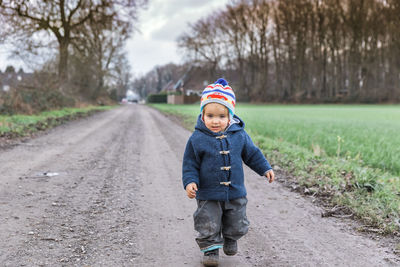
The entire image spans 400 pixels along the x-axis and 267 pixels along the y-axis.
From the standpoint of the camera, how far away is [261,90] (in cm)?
5378

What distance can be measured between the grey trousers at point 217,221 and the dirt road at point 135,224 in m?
0.21

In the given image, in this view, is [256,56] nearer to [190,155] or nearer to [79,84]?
[79,84]

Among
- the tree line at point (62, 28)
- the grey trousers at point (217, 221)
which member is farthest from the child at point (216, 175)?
the tree line at point (62, 28)

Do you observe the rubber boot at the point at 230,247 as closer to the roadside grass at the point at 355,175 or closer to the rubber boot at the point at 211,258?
the rubber boot at the point at 211,258

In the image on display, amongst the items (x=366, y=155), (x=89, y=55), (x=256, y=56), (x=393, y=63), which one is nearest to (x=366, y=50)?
(x=393, y=63)

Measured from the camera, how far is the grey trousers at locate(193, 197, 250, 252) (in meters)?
2.91

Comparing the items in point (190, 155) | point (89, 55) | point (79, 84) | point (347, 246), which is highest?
point (89, 55)

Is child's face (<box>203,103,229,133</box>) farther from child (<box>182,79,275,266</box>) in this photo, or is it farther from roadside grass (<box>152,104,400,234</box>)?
roadside grass (<box>152,104,400,234</box>)

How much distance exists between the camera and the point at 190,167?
2.97 meters

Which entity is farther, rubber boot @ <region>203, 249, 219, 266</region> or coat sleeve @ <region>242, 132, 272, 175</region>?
coat sleeve @ <region>242, 132, 272, 175</region>

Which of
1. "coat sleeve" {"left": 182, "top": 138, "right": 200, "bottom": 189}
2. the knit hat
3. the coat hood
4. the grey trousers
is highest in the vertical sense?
the knit hat

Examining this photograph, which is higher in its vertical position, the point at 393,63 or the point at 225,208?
the point at 393,63

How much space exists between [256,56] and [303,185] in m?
48.3

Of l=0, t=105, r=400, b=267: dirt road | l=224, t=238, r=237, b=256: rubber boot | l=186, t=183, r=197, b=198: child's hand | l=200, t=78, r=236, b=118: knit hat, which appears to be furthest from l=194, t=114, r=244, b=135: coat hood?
l=0, t=105, r=400, b=267: dirt road
